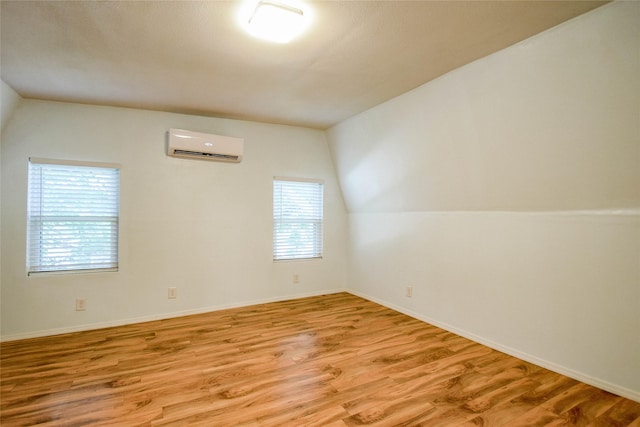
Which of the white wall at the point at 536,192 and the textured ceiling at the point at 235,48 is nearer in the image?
the textured ceiling at the point at 235,48

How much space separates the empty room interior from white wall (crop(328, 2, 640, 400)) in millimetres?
16

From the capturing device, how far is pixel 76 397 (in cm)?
212

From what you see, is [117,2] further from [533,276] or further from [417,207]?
[533,276]

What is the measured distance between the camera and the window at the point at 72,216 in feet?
10.4

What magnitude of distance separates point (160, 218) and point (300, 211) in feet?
6.11

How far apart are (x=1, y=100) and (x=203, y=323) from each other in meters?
2.84

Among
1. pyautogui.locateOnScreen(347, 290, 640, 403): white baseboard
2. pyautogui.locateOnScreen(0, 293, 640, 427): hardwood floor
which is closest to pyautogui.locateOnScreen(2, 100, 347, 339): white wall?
pyautogui.locateOnScreen(0, 293, 640, 427): hardwood floor

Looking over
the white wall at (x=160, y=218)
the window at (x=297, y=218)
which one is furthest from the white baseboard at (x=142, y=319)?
the window at (x=297, y=218)

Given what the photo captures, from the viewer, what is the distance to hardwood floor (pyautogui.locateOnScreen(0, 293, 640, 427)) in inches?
74.9

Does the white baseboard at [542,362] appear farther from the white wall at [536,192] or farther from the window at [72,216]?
the window at [72,216]

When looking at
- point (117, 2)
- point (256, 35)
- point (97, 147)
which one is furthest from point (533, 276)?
point (97, 147)

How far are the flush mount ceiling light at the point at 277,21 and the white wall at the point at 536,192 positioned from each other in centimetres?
143

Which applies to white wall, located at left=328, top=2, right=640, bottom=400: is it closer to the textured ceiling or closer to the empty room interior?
the empty room interior

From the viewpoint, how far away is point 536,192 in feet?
8.21
